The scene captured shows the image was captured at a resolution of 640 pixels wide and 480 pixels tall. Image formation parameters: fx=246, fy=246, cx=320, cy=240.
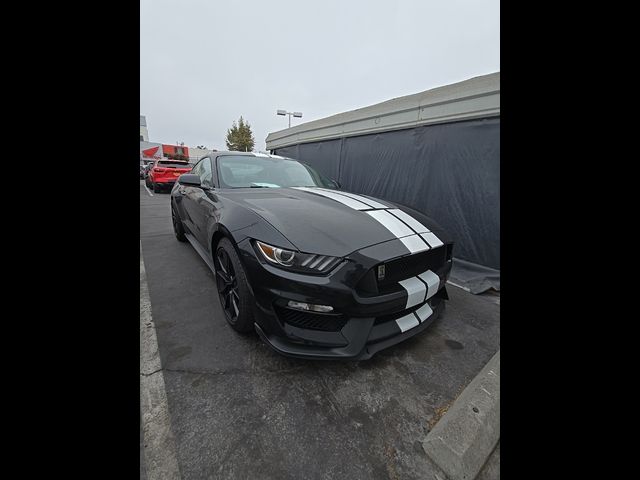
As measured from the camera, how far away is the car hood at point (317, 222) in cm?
139

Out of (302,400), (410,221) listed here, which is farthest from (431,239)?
(302,400)

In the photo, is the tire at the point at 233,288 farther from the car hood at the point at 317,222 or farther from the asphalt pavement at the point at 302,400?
the car hood at the point at 317,222

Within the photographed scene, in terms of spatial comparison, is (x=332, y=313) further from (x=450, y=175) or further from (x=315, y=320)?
(x=450, y=175)

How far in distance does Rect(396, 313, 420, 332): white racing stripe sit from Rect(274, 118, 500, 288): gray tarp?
2333 millimetres

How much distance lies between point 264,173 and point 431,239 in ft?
5.97

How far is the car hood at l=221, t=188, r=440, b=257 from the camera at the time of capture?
1.39 m

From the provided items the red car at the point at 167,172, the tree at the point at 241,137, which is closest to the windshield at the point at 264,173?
the red car at the point at 167,172

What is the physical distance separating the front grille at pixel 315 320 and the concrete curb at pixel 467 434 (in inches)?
25.5

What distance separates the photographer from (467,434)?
1134 millimetres

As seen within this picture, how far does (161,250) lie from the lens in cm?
381
